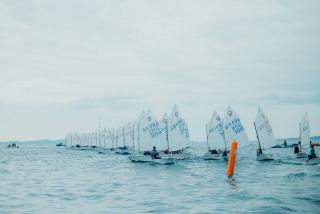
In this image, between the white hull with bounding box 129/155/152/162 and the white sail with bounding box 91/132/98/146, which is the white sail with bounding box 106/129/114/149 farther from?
the white hull with bounding box 129/155/152/162

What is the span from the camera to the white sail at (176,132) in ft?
176

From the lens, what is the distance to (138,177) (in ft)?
116

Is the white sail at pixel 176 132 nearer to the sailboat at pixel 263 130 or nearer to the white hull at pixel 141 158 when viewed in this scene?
the white hull at pixel 141 158

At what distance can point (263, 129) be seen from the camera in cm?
5491

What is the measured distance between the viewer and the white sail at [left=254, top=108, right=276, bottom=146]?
54281mm

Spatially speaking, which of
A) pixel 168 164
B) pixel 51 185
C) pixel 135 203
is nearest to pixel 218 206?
pixel 135 203

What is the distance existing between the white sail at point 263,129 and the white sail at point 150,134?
13172 mm

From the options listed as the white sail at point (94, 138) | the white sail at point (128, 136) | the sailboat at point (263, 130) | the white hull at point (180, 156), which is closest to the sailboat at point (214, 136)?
the white hull at point (180, 156)

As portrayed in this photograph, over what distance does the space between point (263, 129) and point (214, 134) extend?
685 centimetres

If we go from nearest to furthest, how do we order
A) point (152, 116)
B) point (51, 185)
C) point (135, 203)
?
1. point (135, 203)
2. point (51, 185)
3. point (152, 116)

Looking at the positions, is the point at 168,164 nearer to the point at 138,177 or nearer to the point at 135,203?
the point at 138,177

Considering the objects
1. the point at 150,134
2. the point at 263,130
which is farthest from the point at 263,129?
the point at 150,134

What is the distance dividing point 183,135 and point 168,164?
27.0 ft

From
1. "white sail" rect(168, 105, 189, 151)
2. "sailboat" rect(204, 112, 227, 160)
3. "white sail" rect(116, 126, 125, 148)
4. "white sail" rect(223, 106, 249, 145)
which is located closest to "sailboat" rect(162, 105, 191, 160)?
"white sail" rect(168, 105, 189, 151)
